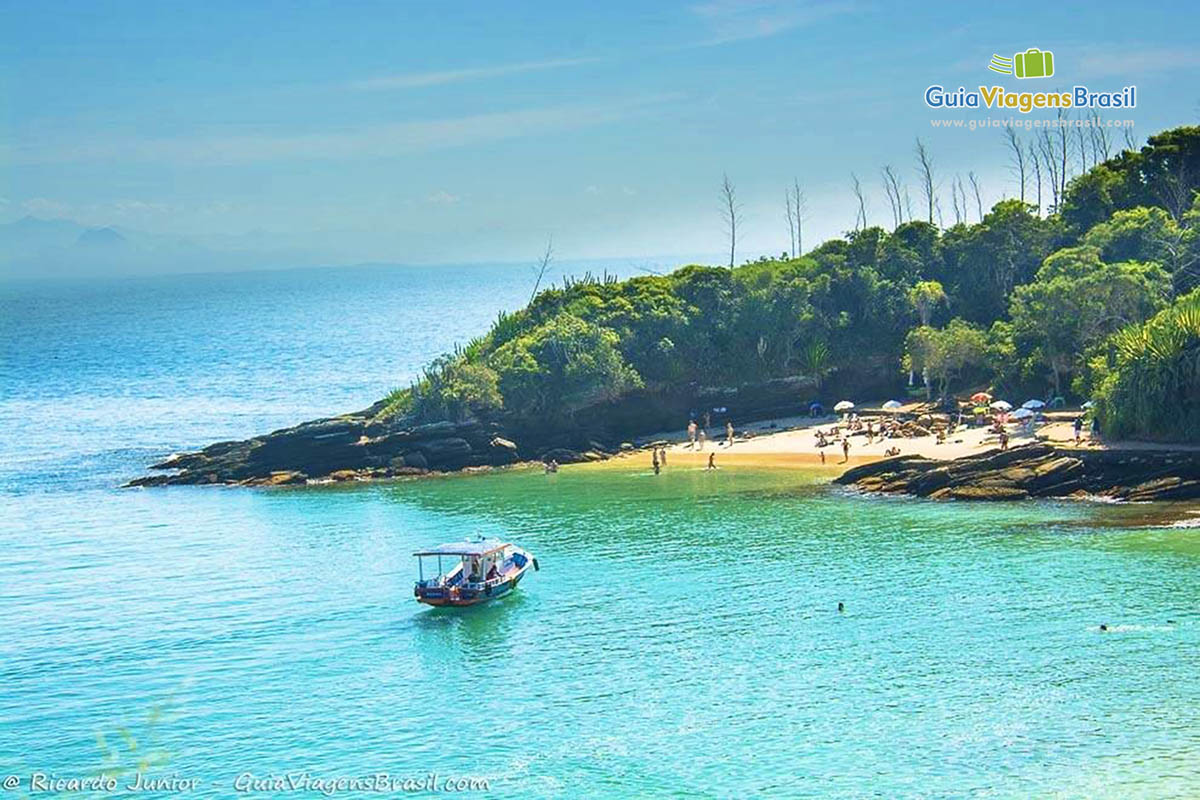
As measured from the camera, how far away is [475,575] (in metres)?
51.3

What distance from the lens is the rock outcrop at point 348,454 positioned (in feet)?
259

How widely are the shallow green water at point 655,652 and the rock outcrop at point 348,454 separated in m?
12.4

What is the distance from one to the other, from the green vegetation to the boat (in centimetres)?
3047

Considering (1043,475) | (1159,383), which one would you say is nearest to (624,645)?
(1043,475)

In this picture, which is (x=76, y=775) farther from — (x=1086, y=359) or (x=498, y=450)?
(x=1086, y=359)

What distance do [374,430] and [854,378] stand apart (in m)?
32.1

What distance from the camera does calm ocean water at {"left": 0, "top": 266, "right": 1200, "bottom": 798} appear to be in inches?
1398

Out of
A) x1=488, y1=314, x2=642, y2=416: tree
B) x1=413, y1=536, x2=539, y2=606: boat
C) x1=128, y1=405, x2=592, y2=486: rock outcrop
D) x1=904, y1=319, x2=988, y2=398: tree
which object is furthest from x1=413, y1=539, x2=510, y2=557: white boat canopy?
x1=904, y1=319, x2=988, y2=398: tree

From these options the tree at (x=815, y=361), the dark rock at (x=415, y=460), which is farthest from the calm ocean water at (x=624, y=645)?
the tree at (x=815, y=361)

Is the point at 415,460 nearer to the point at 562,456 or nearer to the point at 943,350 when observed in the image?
the point at 562,456

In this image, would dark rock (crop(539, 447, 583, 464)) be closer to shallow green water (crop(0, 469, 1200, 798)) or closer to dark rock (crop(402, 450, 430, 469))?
dark rock (crop(402, 450, 430, 469))

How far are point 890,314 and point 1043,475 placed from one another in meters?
31.8

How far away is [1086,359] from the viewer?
3056 inches

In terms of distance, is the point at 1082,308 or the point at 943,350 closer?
the point at 1082,308
